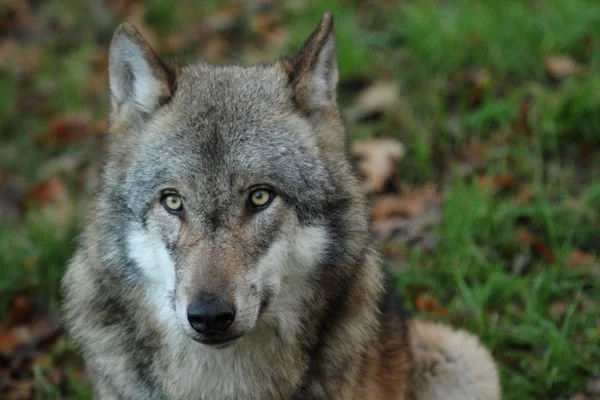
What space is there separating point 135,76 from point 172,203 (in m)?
0.71

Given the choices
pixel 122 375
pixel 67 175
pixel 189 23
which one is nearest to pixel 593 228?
pixel 122 375

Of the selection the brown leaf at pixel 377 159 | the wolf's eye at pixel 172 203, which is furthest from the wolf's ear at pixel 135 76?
the brown leaf at pixel 377 159

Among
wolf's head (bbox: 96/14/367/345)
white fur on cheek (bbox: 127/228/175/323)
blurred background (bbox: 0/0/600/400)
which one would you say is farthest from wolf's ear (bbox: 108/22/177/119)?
blurred background (bbox: 0/0/600/400)

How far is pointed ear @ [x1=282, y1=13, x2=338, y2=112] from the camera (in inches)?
147

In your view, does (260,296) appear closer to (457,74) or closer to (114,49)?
(114,49)

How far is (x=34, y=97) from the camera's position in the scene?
8797 mm

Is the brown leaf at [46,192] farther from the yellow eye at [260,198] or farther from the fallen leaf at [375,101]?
the yellow eye at [260,198]

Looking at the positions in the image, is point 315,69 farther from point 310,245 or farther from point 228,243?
point 228,243

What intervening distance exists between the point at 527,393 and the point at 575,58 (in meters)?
3.58

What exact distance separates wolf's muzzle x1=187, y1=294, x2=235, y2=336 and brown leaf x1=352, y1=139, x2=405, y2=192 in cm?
334

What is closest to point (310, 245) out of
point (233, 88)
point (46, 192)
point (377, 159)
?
point (233, 88)

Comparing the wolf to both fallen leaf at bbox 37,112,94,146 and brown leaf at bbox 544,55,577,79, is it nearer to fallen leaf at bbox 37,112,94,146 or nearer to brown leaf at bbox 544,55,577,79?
brown leaf at bbox 544,55,577,79

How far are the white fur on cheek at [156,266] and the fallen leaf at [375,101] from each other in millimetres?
3935

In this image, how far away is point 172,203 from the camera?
350 centimetres
